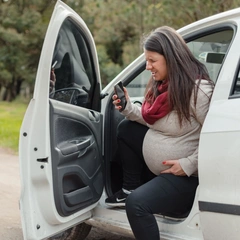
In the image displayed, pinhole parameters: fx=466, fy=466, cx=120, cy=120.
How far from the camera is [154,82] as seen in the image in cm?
295

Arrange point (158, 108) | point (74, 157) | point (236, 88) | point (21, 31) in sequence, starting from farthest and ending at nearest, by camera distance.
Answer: point (21, 31)
point (74, 157)
point (158, 108)
point (236, 88)

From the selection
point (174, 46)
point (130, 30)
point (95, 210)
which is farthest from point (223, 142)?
point (130, 30)

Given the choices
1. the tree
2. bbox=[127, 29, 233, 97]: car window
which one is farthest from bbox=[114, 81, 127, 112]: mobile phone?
the tree

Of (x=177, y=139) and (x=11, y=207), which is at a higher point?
(x=177, y=139)

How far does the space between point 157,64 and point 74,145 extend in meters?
0.72

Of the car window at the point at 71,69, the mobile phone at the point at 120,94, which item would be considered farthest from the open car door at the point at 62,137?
the mobile phone at the point at 120,94

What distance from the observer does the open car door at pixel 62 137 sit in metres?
2.64

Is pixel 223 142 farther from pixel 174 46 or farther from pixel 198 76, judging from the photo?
pixel 174 46

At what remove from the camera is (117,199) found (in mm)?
3117

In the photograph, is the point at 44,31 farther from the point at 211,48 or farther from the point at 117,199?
the point at 117,199

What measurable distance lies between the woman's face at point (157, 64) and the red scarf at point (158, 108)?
55mm

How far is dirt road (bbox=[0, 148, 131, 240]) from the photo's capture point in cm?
396

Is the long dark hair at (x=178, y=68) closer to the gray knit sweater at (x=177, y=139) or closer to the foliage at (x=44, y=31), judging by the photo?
the gray knit sweater at (x=177, y=139)

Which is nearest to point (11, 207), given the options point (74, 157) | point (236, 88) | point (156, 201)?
point (74, 157)
